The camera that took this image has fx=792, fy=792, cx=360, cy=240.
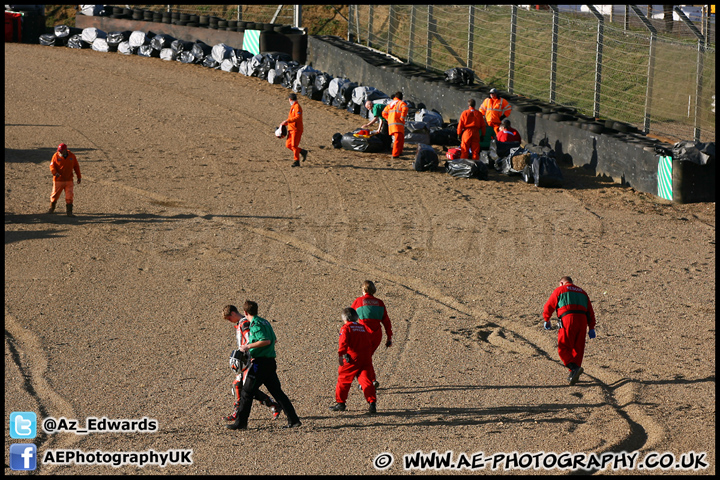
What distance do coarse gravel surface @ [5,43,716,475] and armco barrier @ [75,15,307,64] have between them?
7.67 meters

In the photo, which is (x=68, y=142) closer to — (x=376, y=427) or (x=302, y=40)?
(x=302, y=40)

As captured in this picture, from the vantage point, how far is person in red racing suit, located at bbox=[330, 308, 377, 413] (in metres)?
9.27

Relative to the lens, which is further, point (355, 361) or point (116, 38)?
point (116, 38)

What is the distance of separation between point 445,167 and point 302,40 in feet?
41.0

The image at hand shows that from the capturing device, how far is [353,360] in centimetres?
926

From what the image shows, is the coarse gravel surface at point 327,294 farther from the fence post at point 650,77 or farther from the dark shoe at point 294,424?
the fence post at point 650,77

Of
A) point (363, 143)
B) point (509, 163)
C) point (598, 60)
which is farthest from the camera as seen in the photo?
point (363, 143)

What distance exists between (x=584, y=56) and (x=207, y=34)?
1475 cm

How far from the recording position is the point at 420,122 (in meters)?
21.5

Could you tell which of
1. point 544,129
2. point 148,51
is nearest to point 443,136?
point 544,129

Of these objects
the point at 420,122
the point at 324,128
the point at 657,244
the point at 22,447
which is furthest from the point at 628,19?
the point at 22,447

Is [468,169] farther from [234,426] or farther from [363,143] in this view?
[234,426]

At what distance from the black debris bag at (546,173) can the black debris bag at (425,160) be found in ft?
8.13

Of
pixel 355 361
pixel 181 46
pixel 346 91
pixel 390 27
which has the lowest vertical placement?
pixel 355 361
